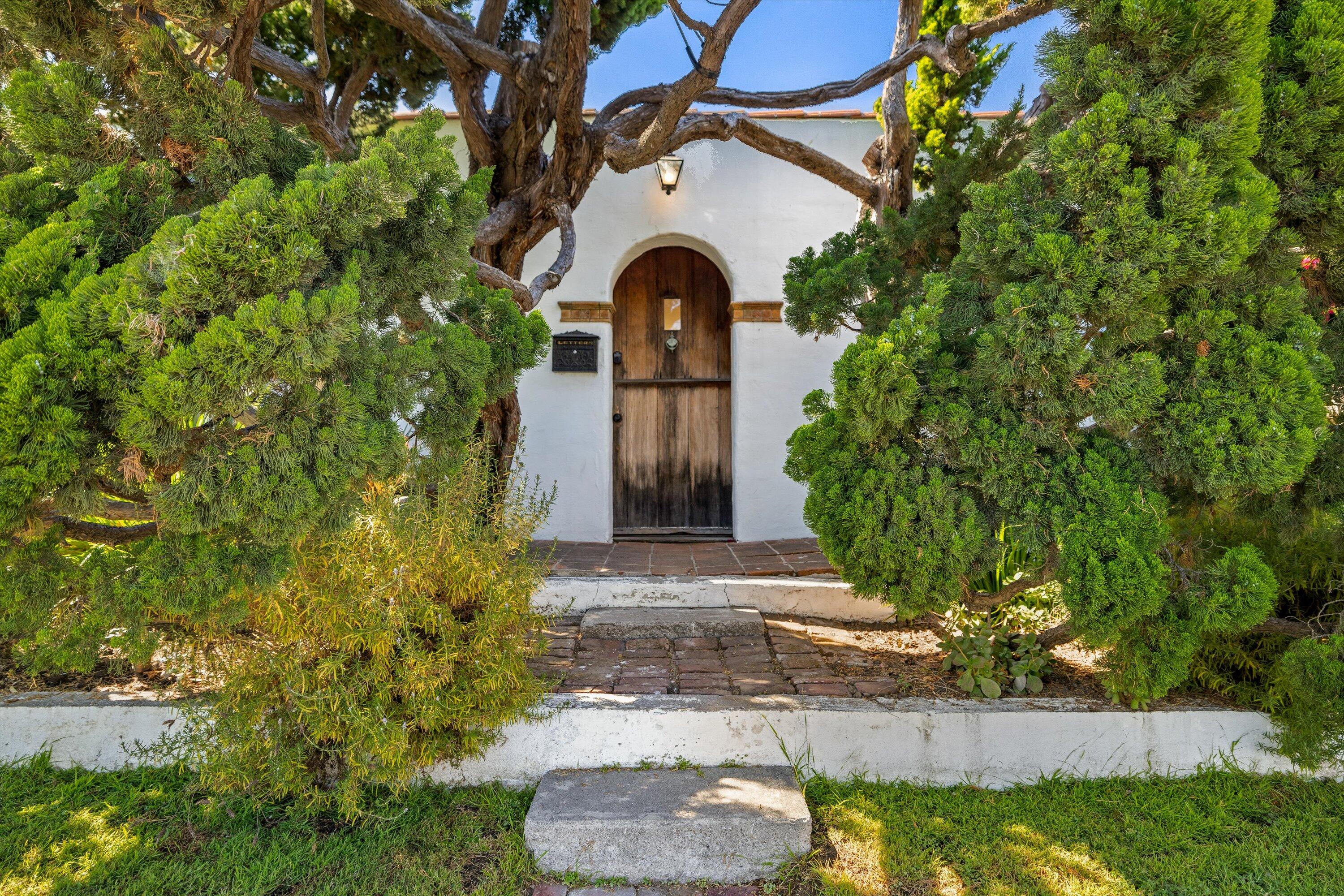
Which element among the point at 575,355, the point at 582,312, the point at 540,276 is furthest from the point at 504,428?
the point at 582,312

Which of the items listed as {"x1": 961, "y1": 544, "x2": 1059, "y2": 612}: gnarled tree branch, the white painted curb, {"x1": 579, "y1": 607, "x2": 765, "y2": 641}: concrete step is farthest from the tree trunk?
{"x1": 961, "y1": 544, "x2": 1059, "y2": 612}: gnarled tree branch

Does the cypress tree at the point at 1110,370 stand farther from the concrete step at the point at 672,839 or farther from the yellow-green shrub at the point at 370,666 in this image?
the yellow-green shrub at the point at 370,666

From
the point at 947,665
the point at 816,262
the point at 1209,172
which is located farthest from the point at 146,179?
the point at 947,665

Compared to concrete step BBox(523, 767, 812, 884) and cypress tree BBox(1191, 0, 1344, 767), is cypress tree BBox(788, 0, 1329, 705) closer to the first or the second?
cypress tree BBox(1191, 0, 1344, 767)

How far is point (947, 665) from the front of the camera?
10.9 feet

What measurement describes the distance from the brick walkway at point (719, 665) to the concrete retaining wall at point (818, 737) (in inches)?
10.4

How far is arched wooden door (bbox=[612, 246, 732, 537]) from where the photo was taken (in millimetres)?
6441

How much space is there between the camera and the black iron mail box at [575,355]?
587 cm

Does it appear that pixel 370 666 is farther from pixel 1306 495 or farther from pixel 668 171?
pixel 668 171

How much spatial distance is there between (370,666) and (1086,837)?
2.57 metres

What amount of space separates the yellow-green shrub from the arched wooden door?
3837 mm

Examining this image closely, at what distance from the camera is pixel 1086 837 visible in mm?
2449

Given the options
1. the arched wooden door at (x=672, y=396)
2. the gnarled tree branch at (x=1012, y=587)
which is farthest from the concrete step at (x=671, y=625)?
the arched wooden door at (x=672, y=396)

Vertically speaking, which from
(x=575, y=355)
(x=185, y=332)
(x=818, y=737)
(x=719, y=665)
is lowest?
(x=818, y=737)
